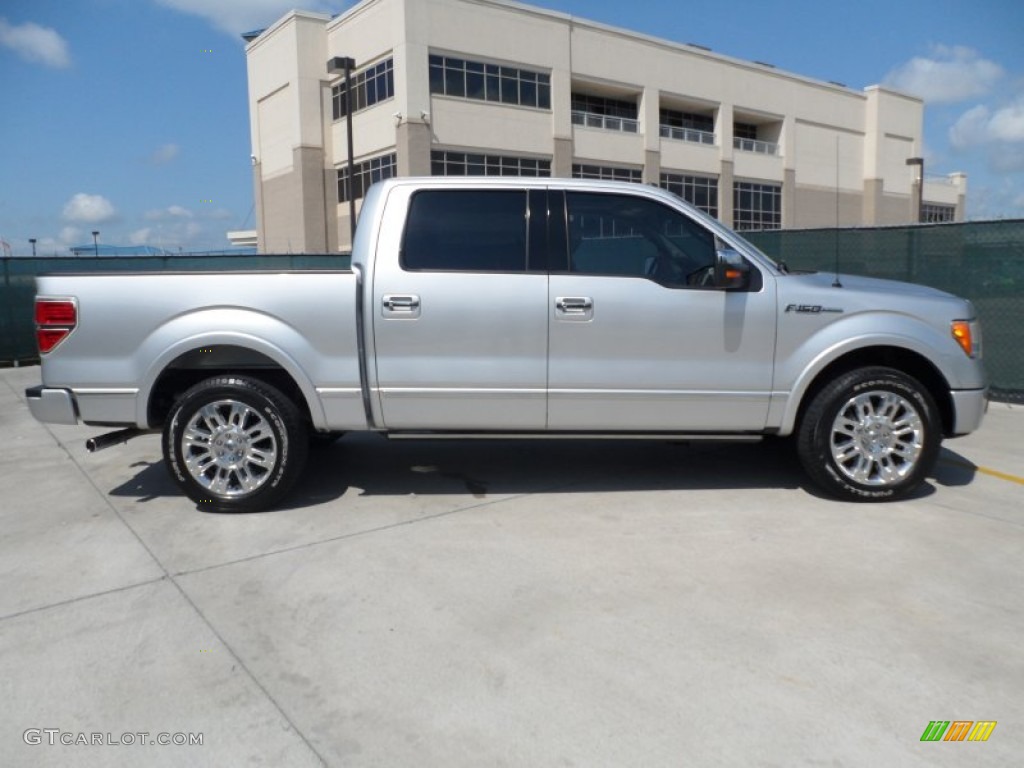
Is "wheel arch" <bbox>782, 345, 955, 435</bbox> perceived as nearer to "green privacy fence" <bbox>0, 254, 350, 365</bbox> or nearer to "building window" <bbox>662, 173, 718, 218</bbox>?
"green privacy fence" <bbox>0, 254, 350, 365</bbox>

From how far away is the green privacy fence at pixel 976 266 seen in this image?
8906mm

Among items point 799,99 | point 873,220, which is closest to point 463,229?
point 799,99

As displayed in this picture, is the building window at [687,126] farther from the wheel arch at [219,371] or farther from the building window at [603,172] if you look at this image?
the wheel arch at [219,371]

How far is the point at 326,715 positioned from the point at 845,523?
333cm

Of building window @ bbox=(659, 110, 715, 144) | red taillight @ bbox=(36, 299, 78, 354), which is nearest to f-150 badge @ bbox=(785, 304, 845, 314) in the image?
red taillight @ bbox=(36, 299, 78, 354)

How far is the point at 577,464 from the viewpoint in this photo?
6.32 m

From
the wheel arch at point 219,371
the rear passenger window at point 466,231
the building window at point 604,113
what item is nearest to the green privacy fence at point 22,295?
the wheel arch at point 219,371

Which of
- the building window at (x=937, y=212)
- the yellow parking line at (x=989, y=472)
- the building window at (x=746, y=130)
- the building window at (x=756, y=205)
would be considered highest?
the building window at (x=746, y=130)

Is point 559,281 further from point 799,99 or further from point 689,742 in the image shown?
point 799,99

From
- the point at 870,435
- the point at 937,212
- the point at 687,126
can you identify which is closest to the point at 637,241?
the point at 870,435

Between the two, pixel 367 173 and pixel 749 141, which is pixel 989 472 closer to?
pixel 367 173

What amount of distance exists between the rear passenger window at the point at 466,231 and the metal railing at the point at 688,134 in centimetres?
4451

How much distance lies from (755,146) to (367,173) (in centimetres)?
2677

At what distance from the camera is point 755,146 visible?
52.7m
